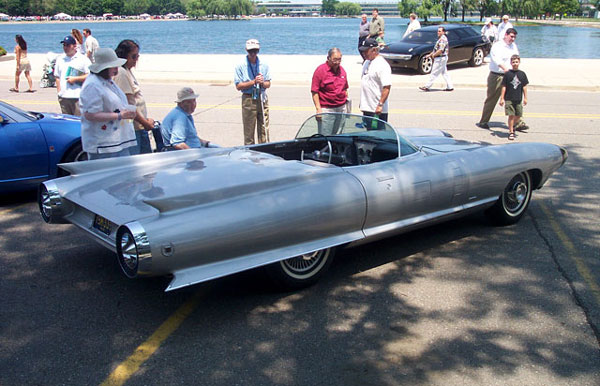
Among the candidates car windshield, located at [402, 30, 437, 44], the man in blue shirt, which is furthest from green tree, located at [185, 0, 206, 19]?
the man in blue shirt

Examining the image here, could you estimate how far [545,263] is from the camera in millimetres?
5062

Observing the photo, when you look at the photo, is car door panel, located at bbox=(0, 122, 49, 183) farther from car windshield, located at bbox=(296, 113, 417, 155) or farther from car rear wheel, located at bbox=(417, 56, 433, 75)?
car rear wheel, located at bbox=(417, 56, 433, 75)

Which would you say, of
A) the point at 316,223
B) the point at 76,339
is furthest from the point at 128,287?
the point at 316,223

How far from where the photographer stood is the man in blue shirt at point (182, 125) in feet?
20.0

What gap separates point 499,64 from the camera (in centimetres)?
1060

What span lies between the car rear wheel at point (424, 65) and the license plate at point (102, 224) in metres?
16.1

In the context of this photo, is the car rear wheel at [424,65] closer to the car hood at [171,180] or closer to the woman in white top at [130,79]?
the woman in white top at [130,79]

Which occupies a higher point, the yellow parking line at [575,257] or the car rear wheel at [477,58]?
the car rear wheel at [477,58]

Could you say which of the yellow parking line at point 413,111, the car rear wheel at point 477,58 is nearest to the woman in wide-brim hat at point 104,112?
the yellow parking line at point 413,111

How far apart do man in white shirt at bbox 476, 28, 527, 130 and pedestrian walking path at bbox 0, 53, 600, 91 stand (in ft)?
20.1

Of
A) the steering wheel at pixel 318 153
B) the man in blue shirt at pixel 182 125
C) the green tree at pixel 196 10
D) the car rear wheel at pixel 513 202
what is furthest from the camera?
the green tree at pixel 196 10

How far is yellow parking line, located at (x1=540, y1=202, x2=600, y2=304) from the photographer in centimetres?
461

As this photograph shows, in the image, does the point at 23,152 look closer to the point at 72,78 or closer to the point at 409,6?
the point at 72,78

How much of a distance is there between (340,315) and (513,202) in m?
2.72
